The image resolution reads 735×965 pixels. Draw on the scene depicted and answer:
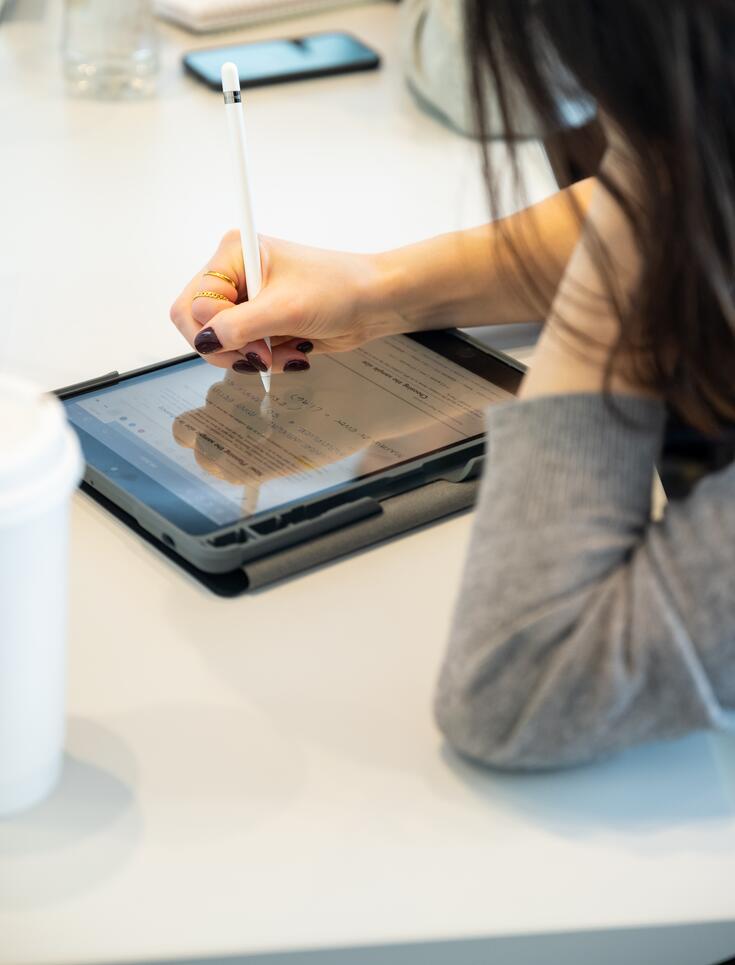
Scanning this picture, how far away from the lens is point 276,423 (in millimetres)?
828

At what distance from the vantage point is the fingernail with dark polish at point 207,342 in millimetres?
865

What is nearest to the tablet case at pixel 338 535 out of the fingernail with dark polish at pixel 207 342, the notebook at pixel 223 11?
the fingernail with dark polish at pixel 207 342

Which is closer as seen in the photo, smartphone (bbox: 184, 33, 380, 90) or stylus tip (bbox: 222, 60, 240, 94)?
stylus tip (bbox: 222, 60, 240, 94)

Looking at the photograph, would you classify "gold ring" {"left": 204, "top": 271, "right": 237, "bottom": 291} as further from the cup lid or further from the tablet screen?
the cup lid

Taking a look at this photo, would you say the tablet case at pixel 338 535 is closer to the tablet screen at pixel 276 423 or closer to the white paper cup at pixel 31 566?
the tablet screen at pixel 276 423

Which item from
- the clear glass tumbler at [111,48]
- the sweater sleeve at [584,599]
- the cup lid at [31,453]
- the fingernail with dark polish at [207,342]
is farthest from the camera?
the clear glass tumbler at [111,48]

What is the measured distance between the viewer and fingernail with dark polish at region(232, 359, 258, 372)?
88cm

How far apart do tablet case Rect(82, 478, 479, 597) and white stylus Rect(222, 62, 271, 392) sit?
0.44 ft

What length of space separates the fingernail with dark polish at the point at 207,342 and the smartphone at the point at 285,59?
23.4 inches

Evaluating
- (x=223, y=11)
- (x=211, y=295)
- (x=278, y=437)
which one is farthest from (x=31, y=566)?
(x=223, y=11)

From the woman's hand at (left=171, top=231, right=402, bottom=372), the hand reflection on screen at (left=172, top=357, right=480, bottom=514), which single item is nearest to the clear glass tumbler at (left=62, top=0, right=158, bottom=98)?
the woman's hand at (left=171, top=231, right=402, bottom=372)

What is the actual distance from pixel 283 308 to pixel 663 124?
340mm

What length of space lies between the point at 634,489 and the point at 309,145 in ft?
2.45

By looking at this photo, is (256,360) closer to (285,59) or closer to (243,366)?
(243,366)
